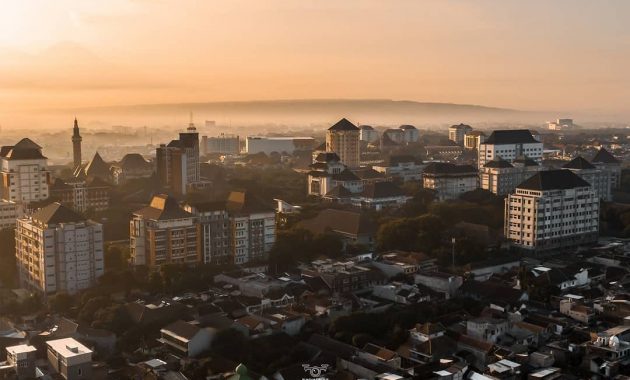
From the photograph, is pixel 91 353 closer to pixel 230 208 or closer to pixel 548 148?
pixel 230 208

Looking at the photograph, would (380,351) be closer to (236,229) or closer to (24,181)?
(236,229)

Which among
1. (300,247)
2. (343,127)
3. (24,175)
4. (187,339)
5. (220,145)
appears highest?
(343,127)

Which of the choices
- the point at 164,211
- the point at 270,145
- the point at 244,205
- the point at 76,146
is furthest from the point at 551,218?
the point at 270,145

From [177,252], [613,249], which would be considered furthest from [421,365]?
[613,249]

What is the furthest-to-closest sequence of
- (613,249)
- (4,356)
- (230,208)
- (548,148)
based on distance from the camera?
(548,148), (613,249), (230,208), (4,356)

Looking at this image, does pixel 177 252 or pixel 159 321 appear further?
pixel 177 252

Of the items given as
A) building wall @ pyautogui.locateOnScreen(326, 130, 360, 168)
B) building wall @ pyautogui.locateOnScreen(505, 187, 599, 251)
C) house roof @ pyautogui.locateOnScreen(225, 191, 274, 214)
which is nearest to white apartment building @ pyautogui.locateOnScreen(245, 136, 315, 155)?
building wall @ pyautogui.locateOnScreen(326, 130, 360, 168)
